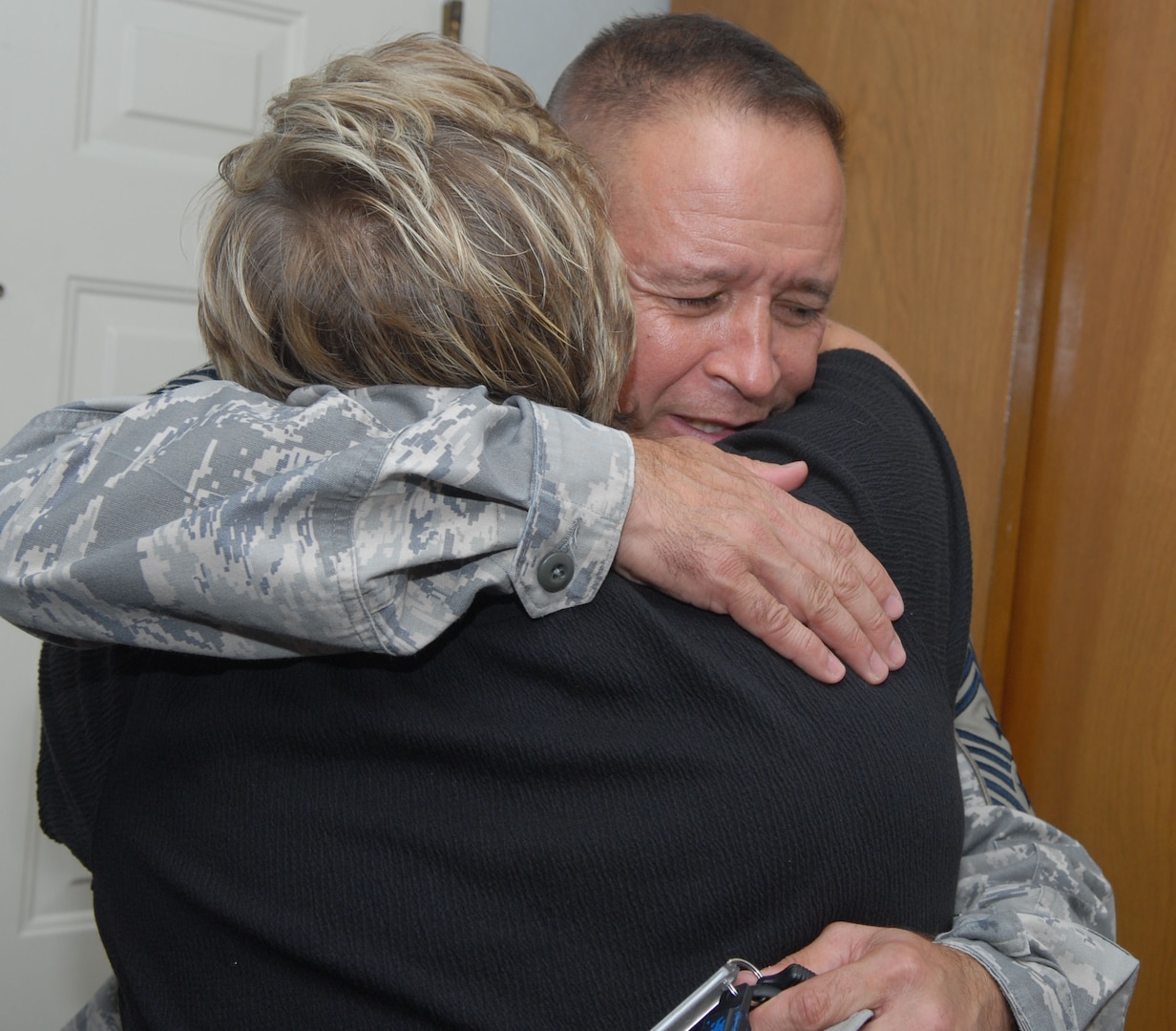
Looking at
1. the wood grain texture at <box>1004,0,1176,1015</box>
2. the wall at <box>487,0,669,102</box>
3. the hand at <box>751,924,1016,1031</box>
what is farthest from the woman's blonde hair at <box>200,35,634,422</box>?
Answer: the wall at <box>487,0,669,102</box>

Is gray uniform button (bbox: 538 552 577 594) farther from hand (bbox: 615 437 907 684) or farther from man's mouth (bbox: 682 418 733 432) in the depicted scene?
man's mouth (bbox: 682 418 733 432)

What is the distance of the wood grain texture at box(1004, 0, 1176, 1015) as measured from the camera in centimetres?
128

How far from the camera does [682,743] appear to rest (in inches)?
25.9

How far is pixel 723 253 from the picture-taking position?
985 millimetres

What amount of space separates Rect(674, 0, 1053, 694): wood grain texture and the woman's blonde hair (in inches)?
35.6

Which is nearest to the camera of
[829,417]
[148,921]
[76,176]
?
[148,921]

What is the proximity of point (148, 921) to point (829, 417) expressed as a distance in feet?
2.02

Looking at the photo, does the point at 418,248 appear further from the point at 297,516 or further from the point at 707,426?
the point at 707,426

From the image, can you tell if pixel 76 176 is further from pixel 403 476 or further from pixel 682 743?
pixel 682 743

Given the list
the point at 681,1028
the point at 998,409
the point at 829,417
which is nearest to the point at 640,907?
the point at 681,1028

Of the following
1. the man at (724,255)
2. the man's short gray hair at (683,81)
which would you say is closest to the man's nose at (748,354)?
the man at (724,255)

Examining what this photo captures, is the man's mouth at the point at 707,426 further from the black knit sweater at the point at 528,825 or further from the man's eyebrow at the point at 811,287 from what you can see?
the black knit sweater at the point at 528,825

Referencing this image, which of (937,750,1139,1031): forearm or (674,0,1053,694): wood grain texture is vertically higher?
(674,0,1053,694): wood grain texture

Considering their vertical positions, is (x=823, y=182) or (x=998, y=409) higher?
(x=823, y=182)
